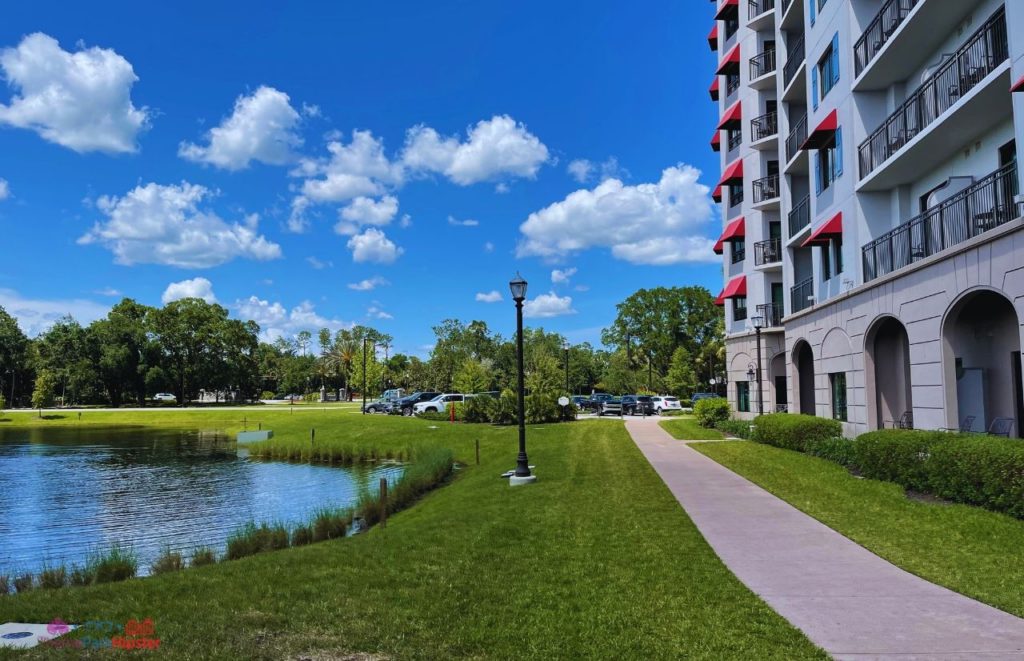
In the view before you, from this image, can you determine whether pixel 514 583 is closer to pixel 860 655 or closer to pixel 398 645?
pixel 398 645

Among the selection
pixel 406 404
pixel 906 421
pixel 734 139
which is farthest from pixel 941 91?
pixel 406 404

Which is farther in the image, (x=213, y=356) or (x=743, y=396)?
(x=213, y=356)

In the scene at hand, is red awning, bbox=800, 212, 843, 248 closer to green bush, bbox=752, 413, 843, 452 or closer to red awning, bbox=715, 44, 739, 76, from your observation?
green bush, bbox=752, 413, 843, 452

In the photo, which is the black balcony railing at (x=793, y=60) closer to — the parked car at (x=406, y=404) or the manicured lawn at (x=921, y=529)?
the manicured lawn at (x=921, y=529)

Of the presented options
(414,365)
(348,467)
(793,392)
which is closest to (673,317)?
(414,365)

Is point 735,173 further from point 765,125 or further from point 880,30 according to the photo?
point 880,30

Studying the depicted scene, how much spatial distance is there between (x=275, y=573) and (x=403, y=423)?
29727 mm

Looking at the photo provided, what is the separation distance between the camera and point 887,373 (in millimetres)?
18531

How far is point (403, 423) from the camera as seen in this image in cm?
3703

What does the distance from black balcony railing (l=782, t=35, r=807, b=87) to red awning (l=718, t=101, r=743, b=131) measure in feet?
18.1

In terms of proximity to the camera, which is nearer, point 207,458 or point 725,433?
point 725,433

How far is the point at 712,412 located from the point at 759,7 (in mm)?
19194

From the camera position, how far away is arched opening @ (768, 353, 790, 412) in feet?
97.3

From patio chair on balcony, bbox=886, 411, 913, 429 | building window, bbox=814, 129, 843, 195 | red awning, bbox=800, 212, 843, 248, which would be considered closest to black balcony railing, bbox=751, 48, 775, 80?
building window, bbox=814, 129, 843, 195
